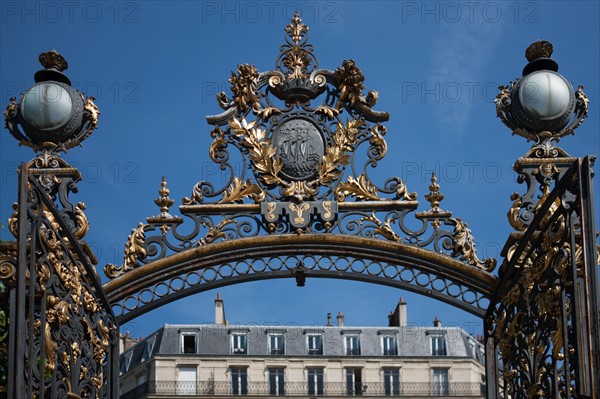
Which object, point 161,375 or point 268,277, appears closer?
point 268,277

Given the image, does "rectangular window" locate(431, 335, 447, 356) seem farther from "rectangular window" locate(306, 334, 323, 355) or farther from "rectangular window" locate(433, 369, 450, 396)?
"rectangular window" locate(306, 334, 323, 355)

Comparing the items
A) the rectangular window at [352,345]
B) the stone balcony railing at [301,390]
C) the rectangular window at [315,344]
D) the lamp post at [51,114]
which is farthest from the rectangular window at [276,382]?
the lamp post at [51,114]

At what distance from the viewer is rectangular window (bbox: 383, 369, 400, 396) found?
48969 mm

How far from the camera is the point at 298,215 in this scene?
1436 centimetres

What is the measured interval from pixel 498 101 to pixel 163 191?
318cm

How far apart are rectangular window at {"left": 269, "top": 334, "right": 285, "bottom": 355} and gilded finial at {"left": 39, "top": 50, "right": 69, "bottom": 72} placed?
118 ft

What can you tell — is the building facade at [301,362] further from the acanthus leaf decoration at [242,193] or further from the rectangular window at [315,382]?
the acanthus leaf decoration at [242,193]

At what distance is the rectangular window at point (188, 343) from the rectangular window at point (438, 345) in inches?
307

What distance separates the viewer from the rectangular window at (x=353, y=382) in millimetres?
48812

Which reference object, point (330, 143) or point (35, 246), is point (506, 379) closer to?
point (330, 143)

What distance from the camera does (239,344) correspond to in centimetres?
5012

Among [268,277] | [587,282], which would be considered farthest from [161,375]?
[587,282]

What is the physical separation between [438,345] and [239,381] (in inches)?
276

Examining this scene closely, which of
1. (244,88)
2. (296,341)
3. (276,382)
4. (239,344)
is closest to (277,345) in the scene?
(296,341)
